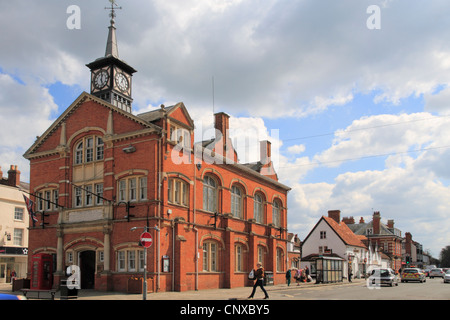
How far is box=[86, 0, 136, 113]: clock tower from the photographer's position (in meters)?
33.5

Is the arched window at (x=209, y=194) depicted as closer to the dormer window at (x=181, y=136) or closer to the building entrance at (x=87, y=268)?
the dormer window at (x=181, y=136)

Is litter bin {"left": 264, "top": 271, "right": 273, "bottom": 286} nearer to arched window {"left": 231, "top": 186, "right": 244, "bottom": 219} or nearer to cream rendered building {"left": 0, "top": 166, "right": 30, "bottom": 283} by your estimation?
arched window {"left": 231, "top": 186, "right": 244, "bottom": 219}

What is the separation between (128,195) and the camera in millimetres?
28766

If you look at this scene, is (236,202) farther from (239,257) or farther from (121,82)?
(121,82)

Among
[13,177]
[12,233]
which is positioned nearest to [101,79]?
[12,233]

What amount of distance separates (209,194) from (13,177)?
25805mm

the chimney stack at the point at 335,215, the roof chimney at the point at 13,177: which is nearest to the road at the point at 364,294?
the roof chimney at the point at 13,177

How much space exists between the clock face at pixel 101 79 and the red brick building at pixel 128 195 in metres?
0.09

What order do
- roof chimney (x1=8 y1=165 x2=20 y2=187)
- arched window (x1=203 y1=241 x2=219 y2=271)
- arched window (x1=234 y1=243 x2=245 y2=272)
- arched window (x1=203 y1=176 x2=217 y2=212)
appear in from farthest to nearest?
1. roof chimney (x1=8 y1=165 x2=20 y2=187)
2. arched window (x1=234 y1=243 x2=245 y2=272)
3. arched window (x1=203 y1=176 x2=217 y2=212)
4. arched window (x1=203 y1=241 x2=219 y2=271)

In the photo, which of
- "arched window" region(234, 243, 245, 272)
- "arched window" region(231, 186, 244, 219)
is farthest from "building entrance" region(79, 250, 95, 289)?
"arched window" region(231, 186, 244, 219)

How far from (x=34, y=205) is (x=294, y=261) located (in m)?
30.3

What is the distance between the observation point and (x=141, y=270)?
88.6 ft

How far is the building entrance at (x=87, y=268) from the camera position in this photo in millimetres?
30203
